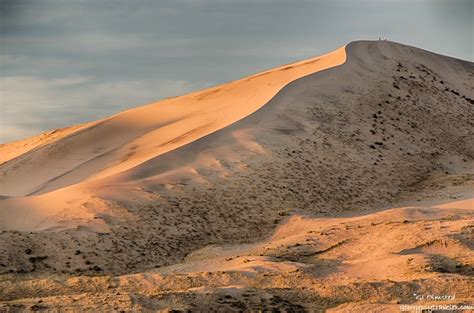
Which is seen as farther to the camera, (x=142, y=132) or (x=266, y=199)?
(x=142, y=132)

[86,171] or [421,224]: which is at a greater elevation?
[86,171]

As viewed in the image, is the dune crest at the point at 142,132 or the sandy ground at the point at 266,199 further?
the dune crest at the point at 142,132

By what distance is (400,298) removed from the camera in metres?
9.42

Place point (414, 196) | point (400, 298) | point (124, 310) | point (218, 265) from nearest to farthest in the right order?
point (124, 310)
point (400, 298)
point (218, 265)
point (414, 196)

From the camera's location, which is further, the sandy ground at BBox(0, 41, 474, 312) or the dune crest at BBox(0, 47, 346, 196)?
the dune crest at BBox(0, 47, 346, 196)

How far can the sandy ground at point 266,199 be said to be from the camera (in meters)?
10.3

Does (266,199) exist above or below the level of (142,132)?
below

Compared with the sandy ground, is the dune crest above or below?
above

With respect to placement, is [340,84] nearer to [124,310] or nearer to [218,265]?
[218,265]

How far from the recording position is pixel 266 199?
1730 cm

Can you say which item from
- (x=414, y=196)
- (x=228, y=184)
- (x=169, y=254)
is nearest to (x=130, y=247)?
(x=169, y=254)

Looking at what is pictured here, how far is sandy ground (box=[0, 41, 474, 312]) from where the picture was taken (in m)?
10.3

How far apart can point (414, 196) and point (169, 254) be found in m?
7.72

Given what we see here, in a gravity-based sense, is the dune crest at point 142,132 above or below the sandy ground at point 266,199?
above
